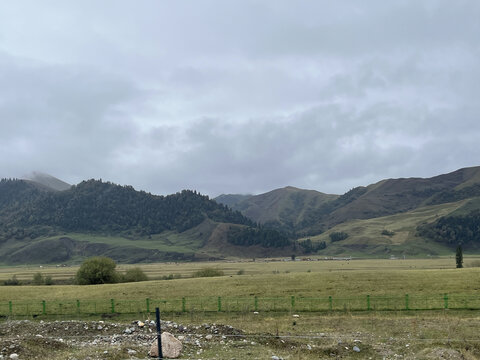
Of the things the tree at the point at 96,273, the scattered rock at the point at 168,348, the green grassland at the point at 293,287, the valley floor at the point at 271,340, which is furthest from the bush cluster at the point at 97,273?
the scattered rock at the point at 168,348

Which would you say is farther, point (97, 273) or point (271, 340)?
point (97, 273)

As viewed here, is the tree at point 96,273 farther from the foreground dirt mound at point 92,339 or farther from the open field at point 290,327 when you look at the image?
the foreground dirt mound at point 92,339

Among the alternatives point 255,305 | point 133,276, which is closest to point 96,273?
point 133,276

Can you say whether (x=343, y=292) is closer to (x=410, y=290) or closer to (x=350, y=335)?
(x=410, y=290)

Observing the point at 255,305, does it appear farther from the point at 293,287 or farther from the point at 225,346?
the point at 225,346

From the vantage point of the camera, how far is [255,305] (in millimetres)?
54062

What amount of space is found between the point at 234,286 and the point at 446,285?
105 feet

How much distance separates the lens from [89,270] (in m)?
101

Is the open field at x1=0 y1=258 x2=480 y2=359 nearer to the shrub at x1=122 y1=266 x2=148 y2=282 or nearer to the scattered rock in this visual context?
the scattered rock

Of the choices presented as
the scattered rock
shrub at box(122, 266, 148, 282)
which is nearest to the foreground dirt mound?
the scattered rock

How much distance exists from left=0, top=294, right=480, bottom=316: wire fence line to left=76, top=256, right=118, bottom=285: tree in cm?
3805

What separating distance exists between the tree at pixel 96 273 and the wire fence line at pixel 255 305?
125 ft

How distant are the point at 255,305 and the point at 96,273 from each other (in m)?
58.0

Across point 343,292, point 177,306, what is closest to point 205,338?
Result: point 177,306
